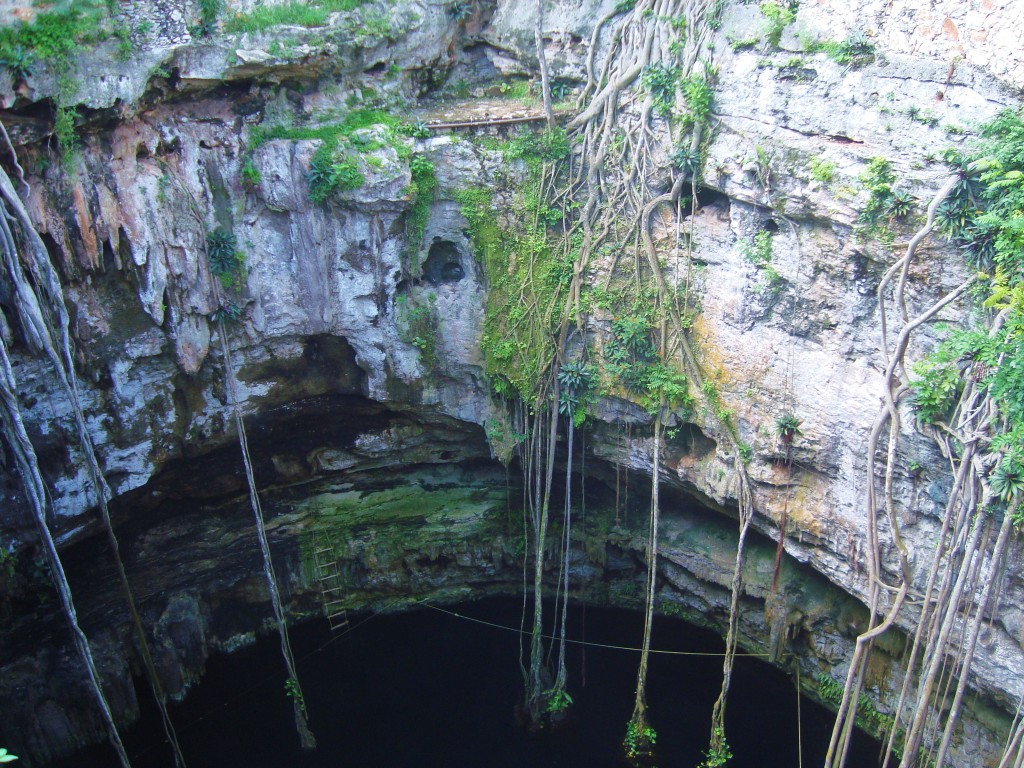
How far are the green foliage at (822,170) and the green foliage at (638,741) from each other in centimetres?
664

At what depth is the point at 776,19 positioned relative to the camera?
9.23 m

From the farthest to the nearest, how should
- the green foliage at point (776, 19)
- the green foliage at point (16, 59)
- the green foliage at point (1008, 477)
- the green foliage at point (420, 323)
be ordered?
the green foliage at point (420, 323) < the green foliage at point (776, 19) < the green foliage at point (16, 59) < the green foliage at point (1008, 477)

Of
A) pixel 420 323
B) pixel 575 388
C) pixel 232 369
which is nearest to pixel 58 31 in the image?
pixel 232 369

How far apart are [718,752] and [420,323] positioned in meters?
6.35

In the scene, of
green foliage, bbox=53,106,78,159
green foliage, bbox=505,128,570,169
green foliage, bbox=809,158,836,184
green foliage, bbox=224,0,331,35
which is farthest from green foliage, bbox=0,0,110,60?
green foliage, bbox=809,158,836,184

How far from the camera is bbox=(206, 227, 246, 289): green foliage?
10.1 metres

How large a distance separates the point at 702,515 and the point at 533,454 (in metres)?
2.59

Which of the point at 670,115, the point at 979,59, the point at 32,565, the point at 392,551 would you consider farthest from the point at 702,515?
the point at 32,565

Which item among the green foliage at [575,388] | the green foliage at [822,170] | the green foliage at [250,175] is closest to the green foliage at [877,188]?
the green foliage at [822,170]

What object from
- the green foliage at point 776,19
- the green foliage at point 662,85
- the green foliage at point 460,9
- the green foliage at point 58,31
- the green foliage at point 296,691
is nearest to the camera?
the green foliage at point 58,31

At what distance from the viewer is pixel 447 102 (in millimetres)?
11695

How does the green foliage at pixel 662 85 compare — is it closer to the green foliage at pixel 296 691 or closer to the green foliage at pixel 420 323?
the green foliage at pixel 420 323

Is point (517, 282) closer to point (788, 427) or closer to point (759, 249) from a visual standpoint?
point (759, 249)

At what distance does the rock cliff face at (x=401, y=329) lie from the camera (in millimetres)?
8844
